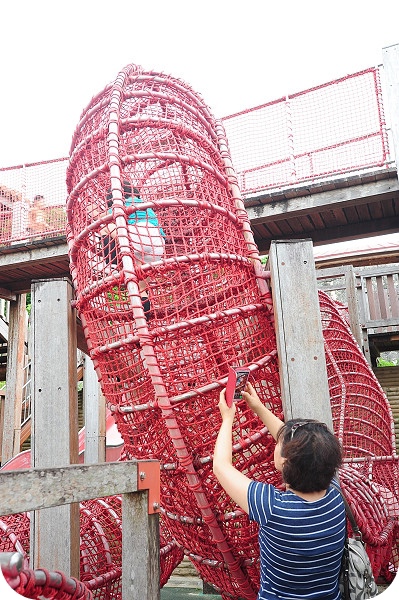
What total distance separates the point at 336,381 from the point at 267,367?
187 cm

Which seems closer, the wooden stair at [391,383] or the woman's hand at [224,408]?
the woman's hand at [224,408]

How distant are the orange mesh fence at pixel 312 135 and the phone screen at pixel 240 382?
420 centimetres

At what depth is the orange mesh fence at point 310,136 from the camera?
18.3ft

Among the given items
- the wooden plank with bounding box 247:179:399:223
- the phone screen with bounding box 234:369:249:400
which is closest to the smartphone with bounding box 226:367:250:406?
the phone screen with bounding box 234:369:249:400

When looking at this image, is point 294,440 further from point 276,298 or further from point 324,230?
point 324,230

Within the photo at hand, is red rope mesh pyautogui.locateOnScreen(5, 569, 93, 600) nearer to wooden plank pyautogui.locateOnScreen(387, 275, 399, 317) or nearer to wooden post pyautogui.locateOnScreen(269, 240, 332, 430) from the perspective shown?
wooden post pyautogui.locateOnScreen(269, 240, 332, 430)

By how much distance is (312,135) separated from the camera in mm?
5879

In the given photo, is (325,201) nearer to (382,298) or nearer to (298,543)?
(382,298)

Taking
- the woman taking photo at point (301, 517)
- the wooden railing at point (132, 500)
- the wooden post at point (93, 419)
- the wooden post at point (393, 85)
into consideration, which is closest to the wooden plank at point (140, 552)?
the wooden railing at point (132, 500)

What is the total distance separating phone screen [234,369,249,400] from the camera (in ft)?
5.62

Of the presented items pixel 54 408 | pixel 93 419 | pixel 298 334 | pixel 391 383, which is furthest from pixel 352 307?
pixel 54 408

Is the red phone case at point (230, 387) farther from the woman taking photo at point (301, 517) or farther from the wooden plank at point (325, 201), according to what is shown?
the wooden plank at point (325, 201)

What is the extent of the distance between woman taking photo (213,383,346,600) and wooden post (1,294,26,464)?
5723 mm

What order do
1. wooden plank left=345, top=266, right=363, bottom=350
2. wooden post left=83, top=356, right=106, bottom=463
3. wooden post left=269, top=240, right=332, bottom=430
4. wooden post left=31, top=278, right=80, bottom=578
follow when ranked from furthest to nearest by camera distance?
wooden plank left=345, top=266, right=363, bottom=350 < wooden post left=83, top=356, right=106, bottom=463 < wooden post left=31, top=278, right=80, bottom=578 < wooden post left=269, top=240, right=332, bottom=430
